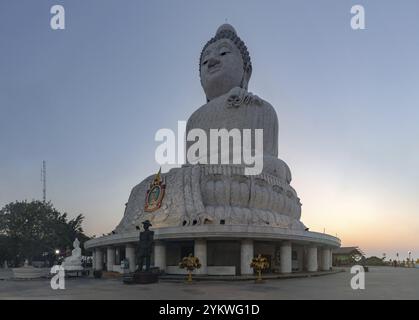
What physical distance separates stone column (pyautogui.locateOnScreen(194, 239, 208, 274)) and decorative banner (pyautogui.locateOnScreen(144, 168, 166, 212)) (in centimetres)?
613

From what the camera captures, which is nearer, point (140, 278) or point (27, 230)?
point (140, 278)

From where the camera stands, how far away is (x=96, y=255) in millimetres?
40875

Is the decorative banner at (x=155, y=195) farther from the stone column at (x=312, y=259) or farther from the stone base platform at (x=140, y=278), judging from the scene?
the stone column at (x=312, y=259)

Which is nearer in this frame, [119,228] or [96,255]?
[119,228]

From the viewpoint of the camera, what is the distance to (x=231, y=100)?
140 feet

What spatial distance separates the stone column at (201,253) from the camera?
28361mm

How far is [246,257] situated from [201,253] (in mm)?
3028

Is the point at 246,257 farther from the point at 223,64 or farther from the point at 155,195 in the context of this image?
the point at 223,64

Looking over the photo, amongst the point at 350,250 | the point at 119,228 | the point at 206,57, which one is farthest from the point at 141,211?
the point at 350,250

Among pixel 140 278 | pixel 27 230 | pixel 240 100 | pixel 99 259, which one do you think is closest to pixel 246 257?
pixel 140 278

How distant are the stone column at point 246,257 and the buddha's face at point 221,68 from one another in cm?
2343
